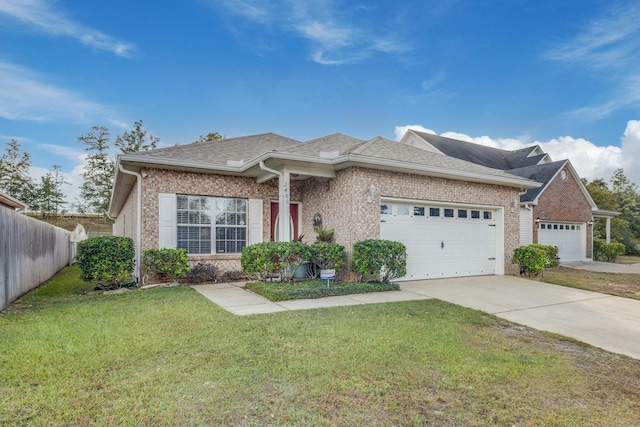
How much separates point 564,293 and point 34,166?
34.5 m

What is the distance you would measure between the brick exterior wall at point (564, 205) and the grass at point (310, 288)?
36.8 ft

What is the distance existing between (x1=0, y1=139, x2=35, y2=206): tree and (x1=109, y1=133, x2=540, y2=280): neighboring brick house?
21935 millimetres

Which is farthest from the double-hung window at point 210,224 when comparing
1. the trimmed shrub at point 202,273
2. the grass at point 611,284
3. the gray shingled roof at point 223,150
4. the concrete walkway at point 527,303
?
the grass at point 611,284

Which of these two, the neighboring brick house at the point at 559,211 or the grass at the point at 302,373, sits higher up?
the neighboring brick house at the point at 559,211

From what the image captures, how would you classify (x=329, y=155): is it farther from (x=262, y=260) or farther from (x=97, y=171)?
(x=97, y=171)

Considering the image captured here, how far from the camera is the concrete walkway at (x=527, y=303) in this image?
496cm

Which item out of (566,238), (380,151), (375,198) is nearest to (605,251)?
(566,238)

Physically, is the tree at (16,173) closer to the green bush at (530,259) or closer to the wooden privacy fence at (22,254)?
the wooden privacy fence at (22,254)

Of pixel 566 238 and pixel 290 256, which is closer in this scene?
pixel 290 256

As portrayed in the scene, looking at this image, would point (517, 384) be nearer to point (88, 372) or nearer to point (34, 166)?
point (88, 372)

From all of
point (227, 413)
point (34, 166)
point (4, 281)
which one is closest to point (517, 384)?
point (227, 413)

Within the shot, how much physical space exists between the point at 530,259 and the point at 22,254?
13774 mm

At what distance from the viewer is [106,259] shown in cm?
791

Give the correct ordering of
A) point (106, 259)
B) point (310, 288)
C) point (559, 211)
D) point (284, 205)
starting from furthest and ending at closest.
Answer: point (559, 211), point (284, 205), point (106, 259), point (310, 288)
